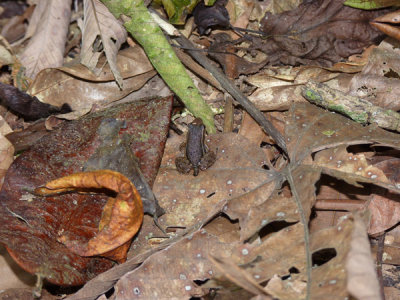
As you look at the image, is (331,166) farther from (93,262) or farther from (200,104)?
(93,262)

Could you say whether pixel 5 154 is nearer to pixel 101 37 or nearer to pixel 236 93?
pixel 101 37

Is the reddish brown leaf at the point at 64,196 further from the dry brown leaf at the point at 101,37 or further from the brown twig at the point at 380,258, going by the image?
the brown twig at the point at 380,258

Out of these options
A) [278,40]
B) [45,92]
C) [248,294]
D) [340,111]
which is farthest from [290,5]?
[248,294]

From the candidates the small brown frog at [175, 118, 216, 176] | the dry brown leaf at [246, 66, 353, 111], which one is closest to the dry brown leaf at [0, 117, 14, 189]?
the small brown frog at [175, 118, 216, 176]

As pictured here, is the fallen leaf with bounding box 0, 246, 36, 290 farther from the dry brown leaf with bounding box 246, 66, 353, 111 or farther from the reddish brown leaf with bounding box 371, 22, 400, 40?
the reddish brown leaf with bounding box 371, 22, 400, 40

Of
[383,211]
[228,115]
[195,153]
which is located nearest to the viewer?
[383,211]

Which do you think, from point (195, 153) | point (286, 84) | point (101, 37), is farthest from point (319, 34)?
point (101, 37)

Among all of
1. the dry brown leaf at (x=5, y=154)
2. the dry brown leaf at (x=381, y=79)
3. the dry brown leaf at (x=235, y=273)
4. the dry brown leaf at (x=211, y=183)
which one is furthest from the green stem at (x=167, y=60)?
the dry brown leaf at (x=235, y=273)
